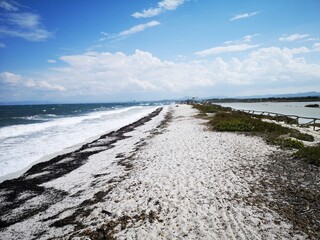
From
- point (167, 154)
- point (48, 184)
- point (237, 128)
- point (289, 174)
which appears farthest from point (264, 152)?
point (48, 184)

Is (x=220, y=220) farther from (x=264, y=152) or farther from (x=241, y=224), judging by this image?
(x=264, y=152)

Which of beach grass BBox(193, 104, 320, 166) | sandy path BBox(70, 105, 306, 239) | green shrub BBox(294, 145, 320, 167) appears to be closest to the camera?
sandy path BBox(70, 105, 306, 239)

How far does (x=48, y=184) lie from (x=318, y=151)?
1228 centimetres

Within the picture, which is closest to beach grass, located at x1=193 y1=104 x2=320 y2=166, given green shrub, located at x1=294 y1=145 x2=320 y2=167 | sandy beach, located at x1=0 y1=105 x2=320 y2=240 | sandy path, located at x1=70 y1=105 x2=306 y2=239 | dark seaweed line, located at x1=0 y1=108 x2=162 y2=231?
green shrub, located at x1=294 y1=145 x2=320 y2=167

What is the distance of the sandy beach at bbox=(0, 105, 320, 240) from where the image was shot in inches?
229

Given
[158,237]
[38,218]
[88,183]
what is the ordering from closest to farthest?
[158,237]
[38,218]
[88,183]

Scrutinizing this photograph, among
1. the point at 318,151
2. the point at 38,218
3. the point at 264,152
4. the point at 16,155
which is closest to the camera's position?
the point at 38,218

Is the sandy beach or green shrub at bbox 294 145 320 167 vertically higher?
green shrub at bbox 294 145 320 167

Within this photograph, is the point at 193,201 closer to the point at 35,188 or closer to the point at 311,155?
the point at 35,188

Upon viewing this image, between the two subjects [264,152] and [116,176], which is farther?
[264,152]

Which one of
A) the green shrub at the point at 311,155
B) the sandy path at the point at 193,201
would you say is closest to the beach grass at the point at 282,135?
the green shrub at the point at 311,155

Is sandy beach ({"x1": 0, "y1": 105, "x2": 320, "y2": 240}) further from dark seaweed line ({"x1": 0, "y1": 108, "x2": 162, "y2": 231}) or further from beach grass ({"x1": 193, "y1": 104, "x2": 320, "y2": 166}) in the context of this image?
beach grass ({"x1": 193, "y1": 104, "x2": 320, "y2": 166})

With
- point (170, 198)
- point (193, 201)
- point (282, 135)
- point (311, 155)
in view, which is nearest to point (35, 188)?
point (170, 198)

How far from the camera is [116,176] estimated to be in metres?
10.2
